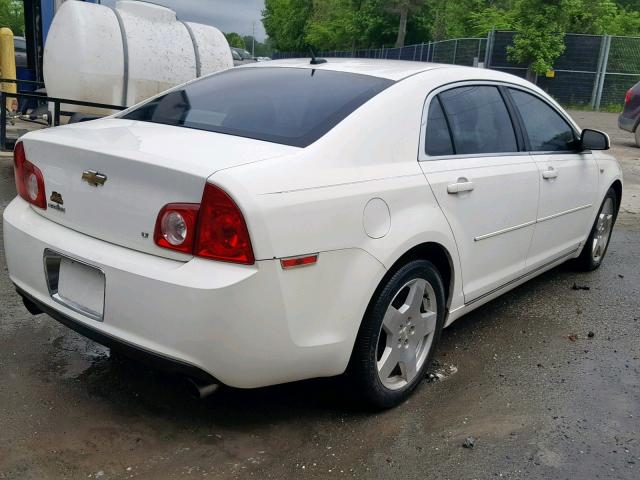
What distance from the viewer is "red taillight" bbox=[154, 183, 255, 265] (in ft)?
7.65

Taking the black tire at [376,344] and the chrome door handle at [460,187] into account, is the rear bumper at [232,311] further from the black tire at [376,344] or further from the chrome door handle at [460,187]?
the chrome door handle at [460,187]

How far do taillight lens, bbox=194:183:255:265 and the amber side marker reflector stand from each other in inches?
5.0

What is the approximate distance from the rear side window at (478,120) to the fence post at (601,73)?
22.2 m

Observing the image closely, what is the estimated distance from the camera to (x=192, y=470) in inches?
101

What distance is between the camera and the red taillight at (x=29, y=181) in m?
2.96

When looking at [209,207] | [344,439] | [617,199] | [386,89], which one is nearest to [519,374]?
[344,439]

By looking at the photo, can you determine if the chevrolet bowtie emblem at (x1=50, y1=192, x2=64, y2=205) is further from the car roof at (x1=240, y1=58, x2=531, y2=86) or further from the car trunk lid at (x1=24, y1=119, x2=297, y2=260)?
the car roof at (x1=240, y1=58, x2=531, y2=86)

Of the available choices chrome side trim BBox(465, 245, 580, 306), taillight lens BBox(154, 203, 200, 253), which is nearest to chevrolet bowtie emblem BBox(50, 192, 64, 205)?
taillight lens BBox(154, 203, 200, 253)

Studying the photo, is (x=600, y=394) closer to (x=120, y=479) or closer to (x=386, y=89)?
(x=386, y=89)

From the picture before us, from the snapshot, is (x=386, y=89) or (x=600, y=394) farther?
(x=600, y=394)

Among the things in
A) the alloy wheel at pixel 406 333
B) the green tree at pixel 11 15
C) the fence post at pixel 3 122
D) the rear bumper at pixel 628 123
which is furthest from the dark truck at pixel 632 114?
the green tree at pixel 11 15

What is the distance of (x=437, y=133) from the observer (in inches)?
130

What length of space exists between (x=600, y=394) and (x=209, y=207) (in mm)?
2306

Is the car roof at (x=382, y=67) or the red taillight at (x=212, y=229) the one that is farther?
the car roof at (x=382, y=67)
